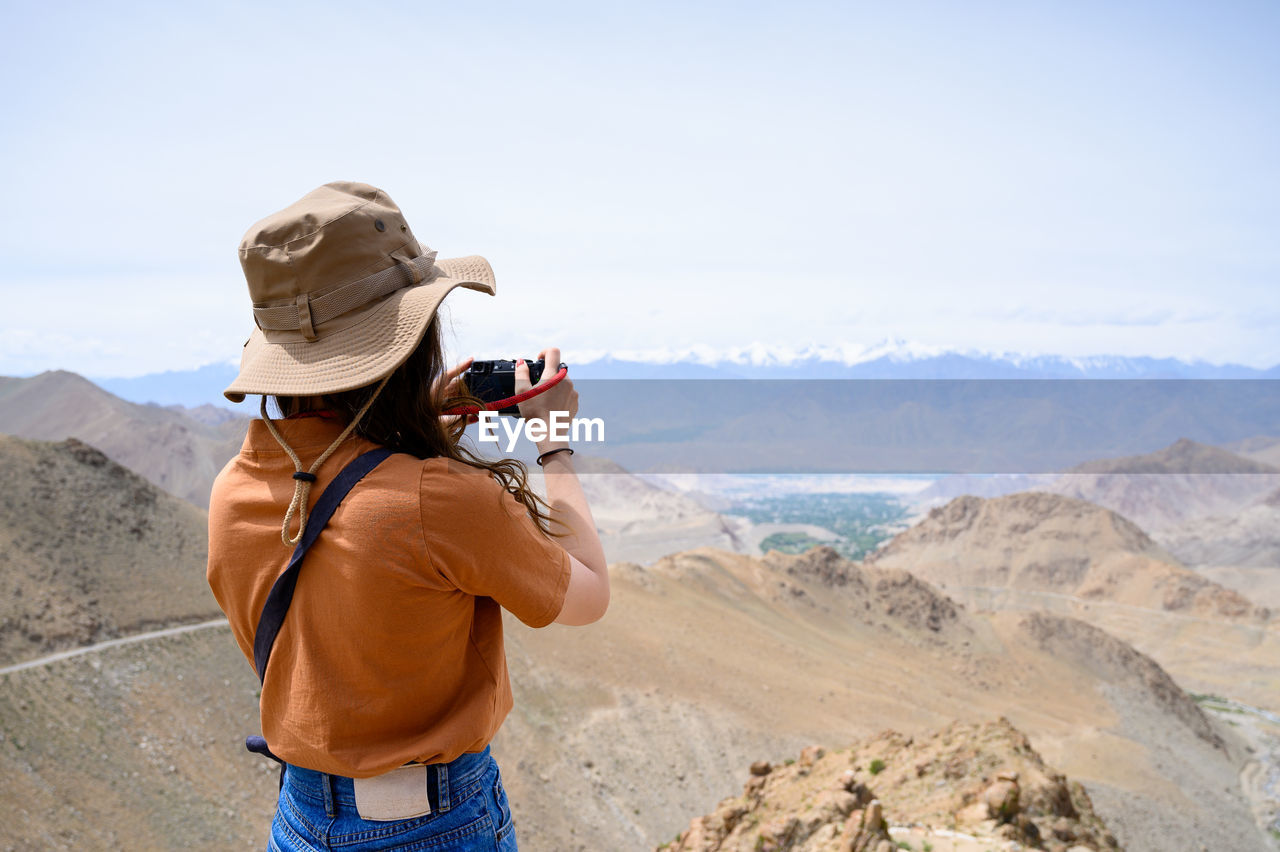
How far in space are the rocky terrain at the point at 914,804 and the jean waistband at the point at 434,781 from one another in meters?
5.48

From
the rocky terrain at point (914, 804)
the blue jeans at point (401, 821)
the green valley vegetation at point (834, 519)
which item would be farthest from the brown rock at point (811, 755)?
the green valley vegetation at point (834, 519)

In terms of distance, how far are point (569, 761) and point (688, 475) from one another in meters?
174

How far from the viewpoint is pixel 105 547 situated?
919 inches

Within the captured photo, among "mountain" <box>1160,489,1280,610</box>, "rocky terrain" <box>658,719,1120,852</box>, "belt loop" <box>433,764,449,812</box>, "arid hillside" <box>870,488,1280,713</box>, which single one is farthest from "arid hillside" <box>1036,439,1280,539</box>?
"belt loop" <box>433,764,449,812</box>

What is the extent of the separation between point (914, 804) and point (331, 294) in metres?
9.79

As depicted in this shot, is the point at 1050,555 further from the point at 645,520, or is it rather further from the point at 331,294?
the point at 331,294

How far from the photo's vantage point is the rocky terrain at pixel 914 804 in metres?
7.27

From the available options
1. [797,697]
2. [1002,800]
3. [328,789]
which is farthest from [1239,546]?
[328,789]

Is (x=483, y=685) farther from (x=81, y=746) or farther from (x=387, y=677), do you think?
(x=81, y=746)

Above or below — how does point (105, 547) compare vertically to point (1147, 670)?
above

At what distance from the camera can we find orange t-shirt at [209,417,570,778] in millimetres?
1768

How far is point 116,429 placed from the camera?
3787 inches

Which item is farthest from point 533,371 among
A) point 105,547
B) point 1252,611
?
point 1252,611

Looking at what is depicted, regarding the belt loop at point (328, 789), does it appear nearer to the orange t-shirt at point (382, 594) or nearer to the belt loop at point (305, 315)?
the orange t-shirt at point (382, 594)
